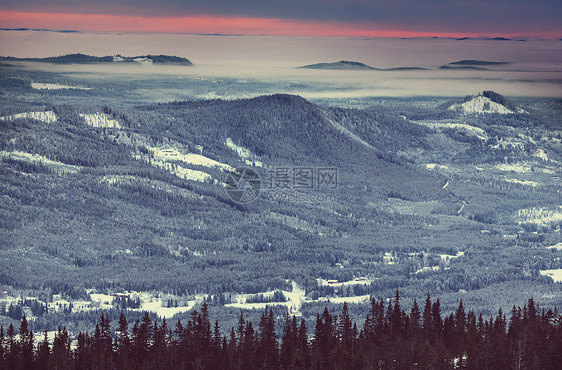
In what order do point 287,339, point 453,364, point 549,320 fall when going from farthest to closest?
point 549,320 < point 287,339 < point 453,364

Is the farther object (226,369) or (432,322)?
(432,322)

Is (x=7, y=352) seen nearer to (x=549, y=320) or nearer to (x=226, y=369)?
(x=226, y=369)

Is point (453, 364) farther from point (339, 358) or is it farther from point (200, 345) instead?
point (200, 345)

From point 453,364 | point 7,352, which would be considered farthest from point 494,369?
point 7,352

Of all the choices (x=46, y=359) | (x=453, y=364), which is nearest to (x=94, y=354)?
(x=46, y=359)

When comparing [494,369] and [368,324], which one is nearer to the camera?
[494,369]

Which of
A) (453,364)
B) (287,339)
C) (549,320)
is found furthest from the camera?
(549,320)
